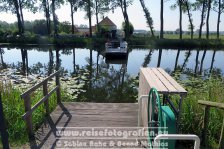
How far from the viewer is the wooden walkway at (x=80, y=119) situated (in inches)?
158

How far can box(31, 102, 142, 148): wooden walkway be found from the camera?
158 inches

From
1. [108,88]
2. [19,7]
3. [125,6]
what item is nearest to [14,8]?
[19,7]

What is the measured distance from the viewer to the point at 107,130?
4.38 meters

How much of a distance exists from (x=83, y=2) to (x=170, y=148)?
121ft

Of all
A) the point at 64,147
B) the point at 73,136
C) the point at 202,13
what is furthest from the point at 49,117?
the point at 202,13

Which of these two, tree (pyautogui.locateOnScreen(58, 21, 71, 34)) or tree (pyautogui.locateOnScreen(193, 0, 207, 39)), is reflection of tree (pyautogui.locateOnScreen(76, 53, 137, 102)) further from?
tree (pyautogui.locateOnScreen(58, 21, 71, 34))

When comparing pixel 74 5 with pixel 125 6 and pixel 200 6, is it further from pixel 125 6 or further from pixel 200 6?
pixel 200 6

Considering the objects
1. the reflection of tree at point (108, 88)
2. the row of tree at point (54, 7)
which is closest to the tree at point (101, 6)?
the row of tree at point (54, 7)

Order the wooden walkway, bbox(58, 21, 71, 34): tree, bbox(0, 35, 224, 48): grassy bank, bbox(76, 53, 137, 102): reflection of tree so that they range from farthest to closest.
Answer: bbox(58, 21, 71, 34): tree → bbox(0, 35, 224, 48): grassy bank → bbox(76, 53, 137, 102): reflection of tree → the wooden walkway

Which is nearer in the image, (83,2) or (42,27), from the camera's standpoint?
(83,2)

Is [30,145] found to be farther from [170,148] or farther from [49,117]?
[170,148]

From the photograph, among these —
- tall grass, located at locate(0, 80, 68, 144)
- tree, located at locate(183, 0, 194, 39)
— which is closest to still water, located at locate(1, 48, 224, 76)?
tall grass, located at locate(0, 80, 68, 144)

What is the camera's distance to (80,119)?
496 cm

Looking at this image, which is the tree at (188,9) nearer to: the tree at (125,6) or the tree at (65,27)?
the tree at (125,6)
